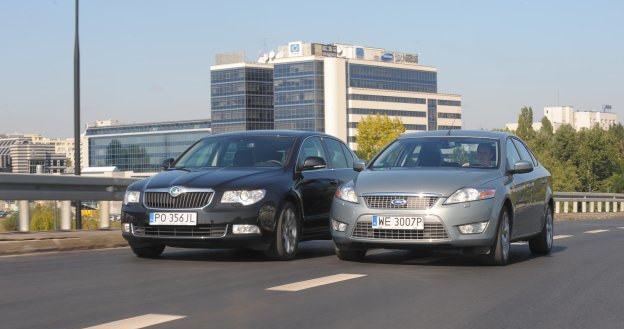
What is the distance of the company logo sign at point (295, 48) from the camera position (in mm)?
186238

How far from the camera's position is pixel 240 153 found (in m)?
13.0

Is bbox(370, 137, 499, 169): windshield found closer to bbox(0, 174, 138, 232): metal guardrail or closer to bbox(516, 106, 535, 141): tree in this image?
bbox(0, 174, 138, 232): metal guardrail

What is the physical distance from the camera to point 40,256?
12414mm

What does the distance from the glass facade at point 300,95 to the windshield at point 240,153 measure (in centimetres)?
16891

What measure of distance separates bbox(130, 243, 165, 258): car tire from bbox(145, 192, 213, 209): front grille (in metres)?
0.65

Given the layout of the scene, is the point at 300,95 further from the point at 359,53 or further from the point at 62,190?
the point at 62,190

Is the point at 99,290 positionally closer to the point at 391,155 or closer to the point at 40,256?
the point at 40,256

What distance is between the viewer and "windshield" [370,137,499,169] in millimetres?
12164

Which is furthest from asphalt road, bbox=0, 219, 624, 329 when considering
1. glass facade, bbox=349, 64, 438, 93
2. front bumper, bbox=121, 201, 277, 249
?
glass facade, bbox=349, 64, 438, 93

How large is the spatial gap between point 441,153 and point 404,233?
1678mm

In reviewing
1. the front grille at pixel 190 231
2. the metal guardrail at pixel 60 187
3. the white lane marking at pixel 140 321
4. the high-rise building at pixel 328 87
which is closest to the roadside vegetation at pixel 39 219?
the metal guardrail at pixel 60 187

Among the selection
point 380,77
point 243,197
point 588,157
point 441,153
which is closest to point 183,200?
point 243,197

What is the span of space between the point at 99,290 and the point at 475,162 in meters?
5.14

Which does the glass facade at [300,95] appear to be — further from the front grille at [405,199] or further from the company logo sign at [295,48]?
the front grille at [405,199]
